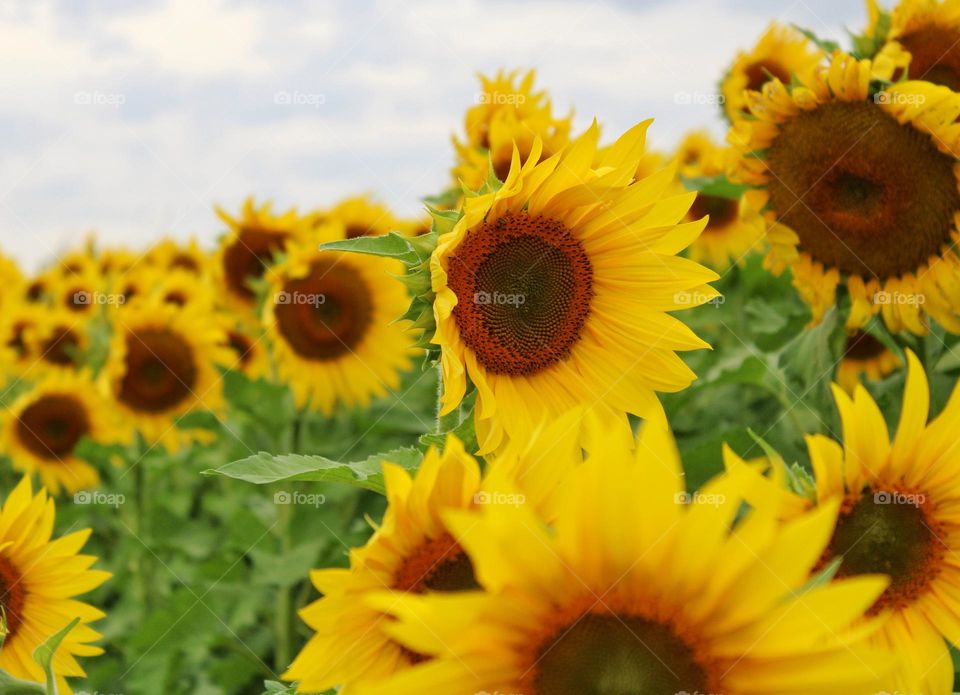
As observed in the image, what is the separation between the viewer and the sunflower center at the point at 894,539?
63.1 inches

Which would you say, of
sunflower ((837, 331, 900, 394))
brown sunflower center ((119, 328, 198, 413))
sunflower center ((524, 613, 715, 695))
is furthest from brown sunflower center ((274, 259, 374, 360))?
sunflower center ((524, 613, 715, 695))

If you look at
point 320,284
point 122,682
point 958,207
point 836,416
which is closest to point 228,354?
point 320,284

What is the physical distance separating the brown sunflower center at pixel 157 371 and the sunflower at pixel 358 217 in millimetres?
1160

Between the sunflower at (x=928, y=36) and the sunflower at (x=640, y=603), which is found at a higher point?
the sunflower at (x=928, y=36)

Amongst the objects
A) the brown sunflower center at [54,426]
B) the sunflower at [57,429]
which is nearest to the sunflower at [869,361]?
the sunflower at [57,429]

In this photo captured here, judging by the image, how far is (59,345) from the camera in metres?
6.71

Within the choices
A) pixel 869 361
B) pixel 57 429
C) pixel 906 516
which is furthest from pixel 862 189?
pixel 57 429

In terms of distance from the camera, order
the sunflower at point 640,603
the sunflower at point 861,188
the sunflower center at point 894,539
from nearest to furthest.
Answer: the sunflower at point 640,603 < the sunflower center at point 894,539 < the sunflower at point 861,188

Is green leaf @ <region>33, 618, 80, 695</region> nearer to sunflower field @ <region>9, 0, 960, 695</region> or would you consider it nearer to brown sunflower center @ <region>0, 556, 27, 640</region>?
sunflower field @ <region>9, 0, 960, 695</region>

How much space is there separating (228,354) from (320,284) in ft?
2.97

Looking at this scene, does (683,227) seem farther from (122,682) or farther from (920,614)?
(122,682)

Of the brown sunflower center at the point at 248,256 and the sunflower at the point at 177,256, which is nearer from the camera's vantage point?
the brown sunflower center at the point at 248,256

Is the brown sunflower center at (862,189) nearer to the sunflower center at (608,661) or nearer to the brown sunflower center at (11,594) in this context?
the sunflower center at (608,661)

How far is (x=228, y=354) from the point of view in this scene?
5344 millimetres
